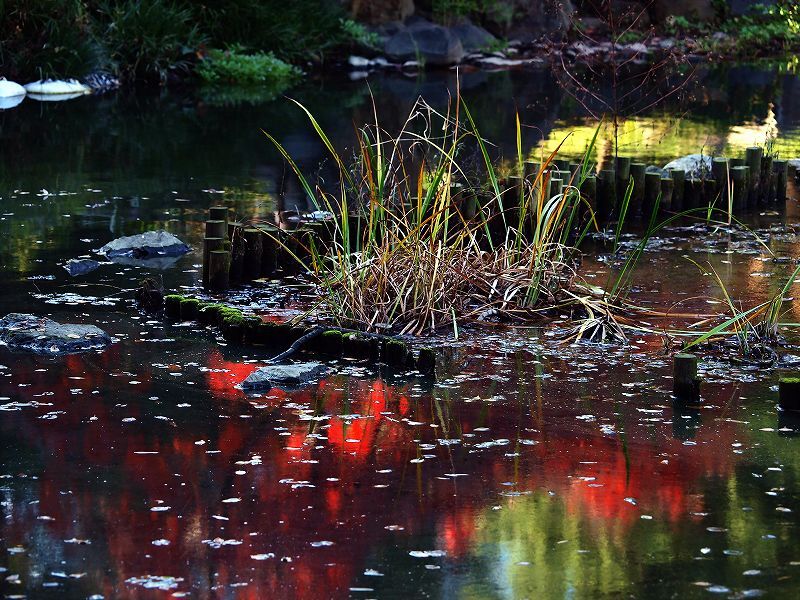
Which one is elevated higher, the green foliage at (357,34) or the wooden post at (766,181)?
the green foliage at (357,34)

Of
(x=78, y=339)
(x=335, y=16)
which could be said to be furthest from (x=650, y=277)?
(x=335, y=16)

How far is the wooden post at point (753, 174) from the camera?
12023 mm

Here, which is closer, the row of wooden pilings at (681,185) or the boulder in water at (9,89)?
the row of wooden pilings at (681,185)

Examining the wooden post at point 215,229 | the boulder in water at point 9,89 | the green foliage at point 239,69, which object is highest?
the green foliage at point 239,69

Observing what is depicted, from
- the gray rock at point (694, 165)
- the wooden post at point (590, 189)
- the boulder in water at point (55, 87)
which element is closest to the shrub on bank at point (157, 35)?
the boulder in water at point (55, 87)

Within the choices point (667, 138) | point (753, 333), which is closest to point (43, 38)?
point (667, 138)

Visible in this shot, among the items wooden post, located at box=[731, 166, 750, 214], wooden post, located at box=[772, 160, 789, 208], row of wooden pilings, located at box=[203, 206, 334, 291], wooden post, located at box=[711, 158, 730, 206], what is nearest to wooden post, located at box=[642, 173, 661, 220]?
wooden post, located at box=[711, 158, 730, 206]

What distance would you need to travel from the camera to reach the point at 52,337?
7.47m

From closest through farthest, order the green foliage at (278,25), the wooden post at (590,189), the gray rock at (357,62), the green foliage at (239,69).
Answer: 1. the wooden post at (590,189)
2. the green foliage at (239,69)
3. the green foliage at (278,25)
4. the gray rock at (357,62)

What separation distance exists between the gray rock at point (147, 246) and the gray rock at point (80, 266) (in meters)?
0.31

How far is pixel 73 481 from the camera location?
216 inches

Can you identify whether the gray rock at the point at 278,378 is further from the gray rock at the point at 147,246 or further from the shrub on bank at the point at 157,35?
the shrub on bank at the point at 157,35

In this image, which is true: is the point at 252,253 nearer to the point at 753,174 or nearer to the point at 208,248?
the point at 208,248

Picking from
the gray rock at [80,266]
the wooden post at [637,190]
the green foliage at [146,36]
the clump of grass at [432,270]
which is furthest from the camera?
the green foliage at [146,36]
